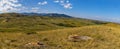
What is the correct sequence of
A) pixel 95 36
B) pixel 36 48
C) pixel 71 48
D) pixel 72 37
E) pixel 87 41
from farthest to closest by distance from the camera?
pixel 95 36
pixel 72 37
pixel 87 41
pixel 71 48
pixel 36 48

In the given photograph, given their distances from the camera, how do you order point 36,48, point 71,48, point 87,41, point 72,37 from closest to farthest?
point 36,48 → point 71,48 → point 87,41 → point 72,37

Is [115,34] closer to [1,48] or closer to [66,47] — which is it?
[66,47]

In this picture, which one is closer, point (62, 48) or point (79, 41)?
point (62, 48)

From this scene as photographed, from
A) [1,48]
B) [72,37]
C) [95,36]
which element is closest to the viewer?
[1,48]

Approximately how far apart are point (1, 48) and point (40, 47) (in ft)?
18.5

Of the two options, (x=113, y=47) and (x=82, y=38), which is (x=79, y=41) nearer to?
(x=82, y=38)

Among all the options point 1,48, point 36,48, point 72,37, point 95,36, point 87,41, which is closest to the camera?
point 1,48

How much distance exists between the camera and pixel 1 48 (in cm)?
2662

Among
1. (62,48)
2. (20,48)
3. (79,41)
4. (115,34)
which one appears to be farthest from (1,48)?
(115,34)

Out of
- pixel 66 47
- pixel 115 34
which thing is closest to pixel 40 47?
pixel 66 47

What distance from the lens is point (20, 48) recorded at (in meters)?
28.9

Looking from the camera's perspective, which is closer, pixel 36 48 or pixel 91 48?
pixel 36 48

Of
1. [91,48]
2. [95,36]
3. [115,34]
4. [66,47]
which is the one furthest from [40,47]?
[115,34]

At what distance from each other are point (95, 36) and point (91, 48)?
473 inches
